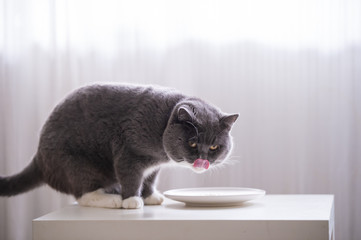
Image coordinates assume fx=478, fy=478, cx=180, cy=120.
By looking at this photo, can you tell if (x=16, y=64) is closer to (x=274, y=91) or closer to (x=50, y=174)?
(x=50, y=174)

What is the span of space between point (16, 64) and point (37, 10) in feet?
0.90

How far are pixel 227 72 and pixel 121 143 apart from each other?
82cm

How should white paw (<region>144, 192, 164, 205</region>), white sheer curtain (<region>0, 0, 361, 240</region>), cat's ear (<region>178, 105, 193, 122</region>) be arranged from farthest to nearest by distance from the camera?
white sheer curtain (<region>0, 0, 361, 240</region>) → white paw (<region>144, 192, 164, 205</region>) → cat's ear (<region>178, 105, 193, 122</region>)

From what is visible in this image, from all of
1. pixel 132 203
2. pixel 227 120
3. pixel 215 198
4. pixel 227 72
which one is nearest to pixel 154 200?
pixel 132 203

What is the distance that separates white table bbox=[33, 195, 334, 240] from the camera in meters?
1.08

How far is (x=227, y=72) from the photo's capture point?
2.13 metres

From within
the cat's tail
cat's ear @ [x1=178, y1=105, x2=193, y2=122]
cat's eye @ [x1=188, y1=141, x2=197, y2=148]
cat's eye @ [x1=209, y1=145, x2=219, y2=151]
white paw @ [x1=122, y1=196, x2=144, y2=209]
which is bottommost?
white paw @ [x1=122, y1=196, x2=144, y2=209]

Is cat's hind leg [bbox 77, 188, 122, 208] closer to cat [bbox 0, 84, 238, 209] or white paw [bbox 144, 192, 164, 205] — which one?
cat [bbox 0, 84, 238, 209]

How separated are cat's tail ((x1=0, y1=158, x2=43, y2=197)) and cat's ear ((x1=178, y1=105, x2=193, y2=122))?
21.9 inches

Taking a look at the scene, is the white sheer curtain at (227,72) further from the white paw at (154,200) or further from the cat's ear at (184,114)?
the cat's ear at (184,114)

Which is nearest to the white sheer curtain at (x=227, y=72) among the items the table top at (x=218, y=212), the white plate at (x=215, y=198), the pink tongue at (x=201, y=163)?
the table top at (x=218, y=212)

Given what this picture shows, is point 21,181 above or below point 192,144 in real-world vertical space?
below

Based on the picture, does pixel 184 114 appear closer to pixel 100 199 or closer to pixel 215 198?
pixel 215 198

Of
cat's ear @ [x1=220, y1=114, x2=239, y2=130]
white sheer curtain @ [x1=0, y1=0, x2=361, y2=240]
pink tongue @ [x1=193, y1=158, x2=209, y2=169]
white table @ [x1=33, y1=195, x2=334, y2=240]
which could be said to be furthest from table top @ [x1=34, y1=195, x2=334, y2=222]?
white sheer curtain @ [x1=0, y1=0, x2=361, y2=240]
